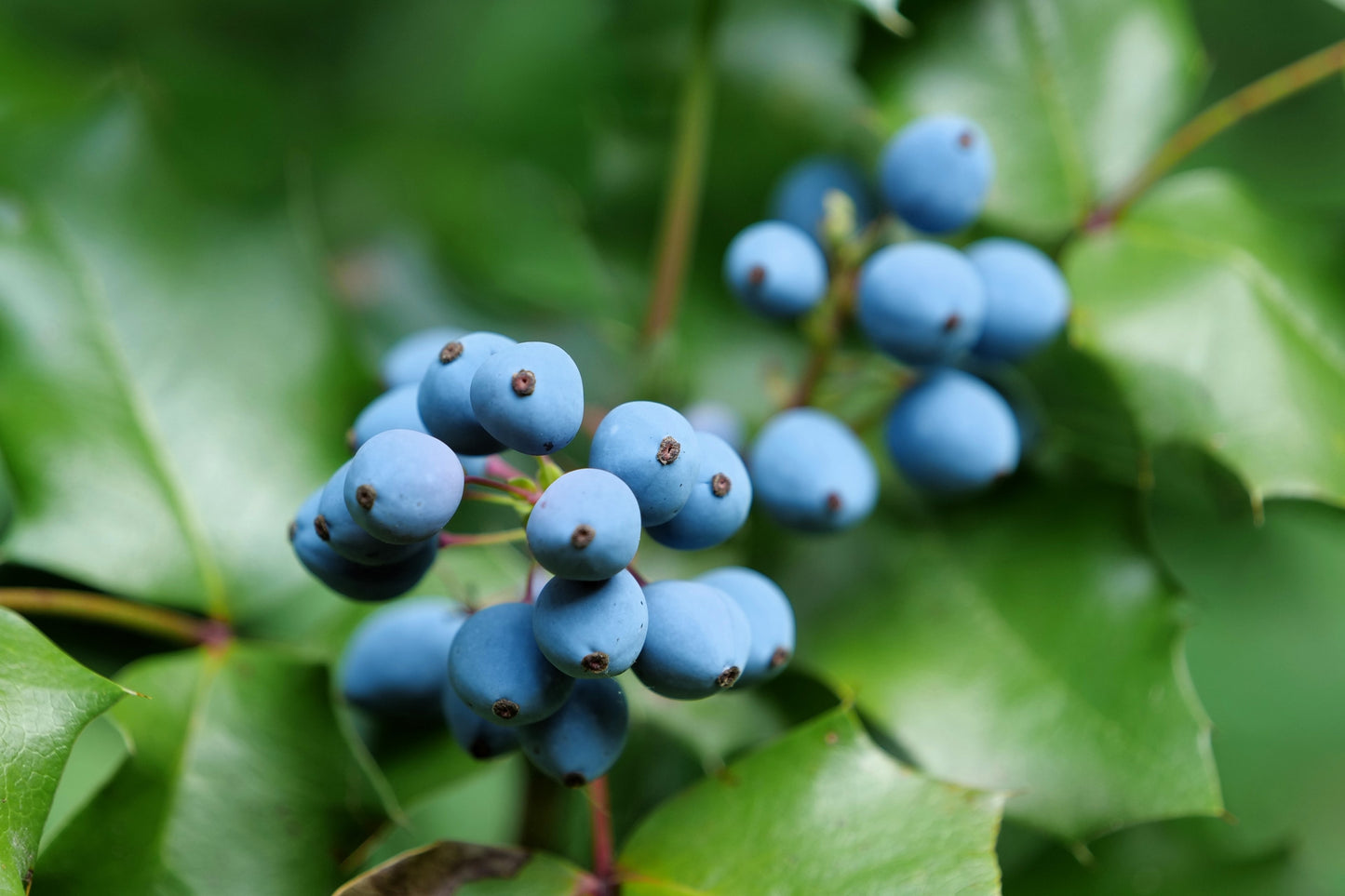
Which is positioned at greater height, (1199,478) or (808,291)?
(808,291)

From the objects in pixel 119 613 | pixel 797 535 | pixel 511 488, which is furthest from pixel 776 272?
pixel 119 613

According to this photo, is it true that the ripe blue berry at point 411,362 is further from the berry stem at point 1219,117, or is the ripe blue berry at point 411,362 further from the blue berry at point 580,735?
the berry stem at point 1219,117

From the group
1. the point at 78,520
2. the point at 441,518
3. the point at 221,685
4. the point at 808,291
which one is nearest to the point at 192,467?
the point at 78,520

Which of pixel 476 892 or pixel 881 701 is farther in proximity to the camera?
pixel 881 701

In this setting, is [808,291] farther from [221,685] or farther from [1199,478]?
[221,685]

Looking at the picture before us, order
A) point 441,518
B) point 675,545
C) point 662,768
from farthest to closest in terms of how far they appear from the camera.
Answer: point 662,768, point 675,545, point 441,518

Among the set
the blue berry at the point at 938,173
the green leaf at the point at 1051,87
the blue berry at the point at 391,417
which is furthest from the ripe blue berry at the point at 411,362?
the green leaf at the point at 1051,87
